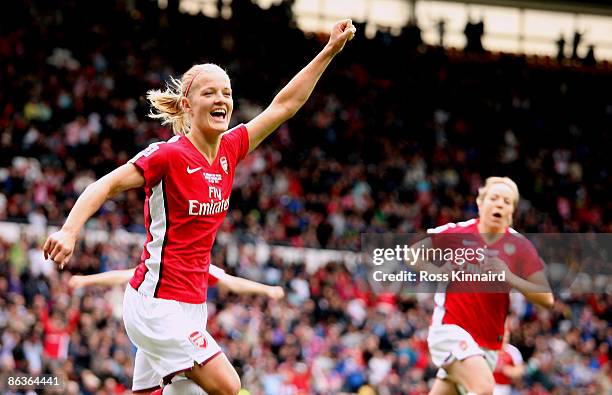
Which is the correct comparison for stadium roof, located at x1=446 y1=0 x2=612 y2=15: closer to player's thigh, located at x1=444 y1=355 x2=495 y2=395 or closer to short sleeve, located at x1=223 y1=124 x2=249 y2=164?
player's thigh, located at x1=444 y1=355 x2=495 y2=395

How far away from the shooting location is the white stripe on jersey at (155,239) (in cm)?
559

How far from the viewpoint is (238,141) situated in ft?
20.1

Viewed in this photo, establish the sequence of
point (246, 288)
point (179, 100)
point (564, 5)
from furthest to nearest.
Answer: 1. point (564, 5)
2. point (246, 288)
3. point (179, 100)

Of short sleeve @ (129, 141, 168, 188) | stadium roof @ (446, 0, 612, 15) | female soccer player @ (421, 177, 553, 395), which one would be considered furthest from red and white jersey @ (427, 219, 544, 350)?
stadium roof @ (446, 0, 612, 15)

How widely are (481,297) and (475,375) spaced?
0.60 m

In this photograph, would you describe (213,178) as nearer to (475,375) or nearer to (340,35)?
(340,35)

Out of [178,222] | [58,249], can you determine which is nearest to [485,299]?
[178,222]

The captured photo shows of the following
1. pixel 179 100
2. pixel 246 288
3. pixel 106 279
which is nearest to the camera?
pixel 179 100

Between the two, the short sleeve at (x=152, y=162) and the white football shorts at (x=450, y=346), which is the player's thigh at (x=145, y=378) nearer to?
the short sleeve at (x=152, y=162)

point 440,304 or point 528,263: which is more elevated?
point 528,263

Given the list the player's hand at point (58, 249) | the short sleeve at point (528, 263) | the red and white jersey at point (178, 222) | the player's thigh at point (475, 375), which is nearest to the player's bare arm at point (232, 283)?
the red and white jersey at point (178, 222)

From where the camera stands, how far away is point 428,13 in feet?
98.3

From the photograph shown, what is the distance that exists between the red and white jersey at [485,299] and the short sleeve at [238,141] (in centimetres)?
215

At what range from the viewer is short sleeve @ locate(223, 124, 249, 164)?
6.07m
